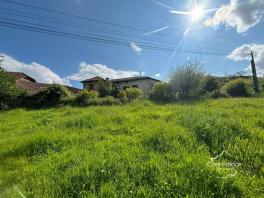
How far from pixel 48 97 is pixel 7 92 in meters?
3.04

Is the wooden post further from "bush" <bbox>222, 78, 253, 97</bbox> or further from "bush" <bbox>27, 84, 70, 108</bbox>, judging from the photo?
"bush" <bbox>27, 84, 70, 108</bbox>

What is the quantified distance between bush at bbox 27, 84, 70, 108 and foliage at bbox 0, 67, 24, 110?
3.54 feet

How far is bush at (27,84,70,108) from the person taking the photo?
63.9 ft

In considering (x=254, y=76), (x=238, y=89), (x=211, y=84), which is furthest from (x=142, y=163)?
(x=254, y=76)

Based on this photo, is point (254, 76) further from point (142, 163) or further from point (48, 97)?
point (142, 163)

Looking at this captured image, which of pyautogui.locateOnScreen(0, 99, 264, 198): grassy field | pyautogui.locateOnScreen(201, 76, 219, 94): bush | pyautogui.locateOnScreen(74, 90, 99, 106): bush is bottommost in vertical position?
pyautogui.locateOnScreen(0, 99, 264, 198): grassy field

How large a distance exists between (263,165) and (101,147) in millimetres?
2955

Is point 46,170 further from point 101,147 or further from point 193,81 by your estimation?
point 193,81

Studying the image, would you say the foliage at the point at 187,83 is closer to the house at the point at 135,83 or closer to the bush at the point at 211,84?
the bush at the point at 211,84

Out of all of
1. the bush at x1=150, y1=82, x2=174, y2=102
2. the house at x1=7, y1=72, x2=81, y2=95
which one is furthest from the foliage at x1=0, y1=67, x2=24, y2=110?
the bush at x1=150, y1=82, x2=174, y2=102

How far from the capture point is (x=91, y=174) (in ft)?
12.0

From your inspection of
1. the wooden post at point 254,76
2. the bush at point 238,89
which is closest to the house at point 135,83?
the bush at point 238,89

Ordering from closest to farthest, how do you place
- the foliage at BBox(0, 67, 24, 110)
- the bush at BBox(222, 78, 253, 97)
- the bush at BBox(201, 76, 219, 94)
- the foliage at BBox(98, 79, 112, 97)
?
the foliage at BBox(0, 67, 24, 110), the bush at BBox(222, 78, 253, 97), the bush at BBox(201, 76, 219, 94), the foliage at BBox(98, 79, 112, 97)

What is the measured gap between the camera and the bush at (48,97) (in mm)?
19484
